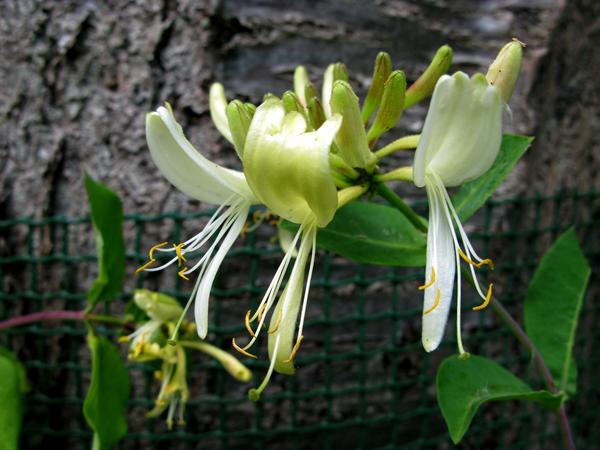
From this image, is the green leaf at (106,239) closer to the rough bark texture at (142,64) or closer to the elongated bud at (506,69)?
the rough bark texture at (142,64)

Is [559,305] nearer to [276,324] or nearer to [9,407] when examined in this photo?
[276,324]

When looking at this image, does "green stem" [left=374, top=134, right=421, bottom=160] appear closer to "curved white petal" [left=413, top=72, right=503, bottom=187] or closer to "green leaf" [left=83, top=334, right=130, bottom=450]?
"curved white petal" [left=413, top=72, right=503, bottom=187]

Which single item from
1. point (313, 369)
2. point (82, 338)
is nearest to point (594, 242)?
point (313, 369)

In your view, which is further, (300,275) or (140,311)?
(140,311)

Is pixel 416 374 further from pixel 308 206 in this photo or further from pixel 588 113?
pixel 308 206

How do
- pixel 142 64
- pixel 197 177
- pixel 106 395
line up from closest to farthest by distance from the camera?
pixel 197 177 → pixel 106 395 → pixel 142 64

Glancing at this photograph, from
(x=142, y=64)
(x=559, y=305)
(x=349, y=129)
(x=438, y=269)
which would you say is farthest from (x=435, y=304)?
(x=142, y=64)
